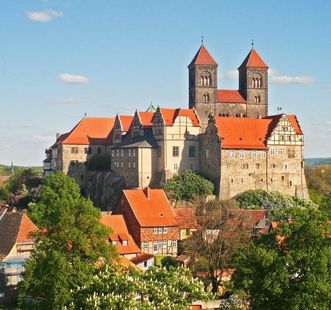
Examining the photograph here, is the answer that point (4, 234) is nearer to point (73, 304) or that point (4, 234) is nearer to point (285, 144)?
point (73, 304)

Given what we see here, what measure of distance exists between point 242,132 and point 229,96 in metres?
11.9

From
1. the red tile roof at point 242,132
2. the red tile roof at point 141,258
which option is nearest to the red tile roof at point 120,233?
the red tile roof at point 141,258

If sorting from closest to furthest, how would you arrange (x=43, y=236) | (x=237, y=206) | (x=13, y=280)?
(x=43, y=236)
(x=13, y=280)
(x=237, y=206)

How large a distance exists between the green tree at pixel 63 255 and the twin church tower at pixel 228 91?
43635 millimetres

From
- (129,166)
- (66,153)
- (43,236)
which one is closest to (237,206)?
(129,166)

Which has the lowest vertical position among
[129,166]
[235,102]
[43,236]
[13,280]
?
[13,280]

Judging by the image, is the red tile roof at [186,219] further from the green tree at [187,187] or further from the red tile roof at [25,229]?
the red tile roof at [25,229]

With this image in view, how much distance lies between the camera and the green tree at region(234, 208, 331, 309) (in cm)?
3091

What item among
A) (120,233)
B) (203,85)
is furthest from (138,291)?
(203,85)

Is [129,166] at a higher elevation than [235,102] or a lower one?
lower

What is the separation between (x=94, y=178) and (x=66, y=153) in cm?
531

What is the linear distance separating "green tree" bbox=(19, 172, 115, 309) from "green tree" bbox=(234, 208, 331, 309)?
25.1ft

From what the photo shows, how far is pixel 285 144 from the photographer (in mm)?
74312

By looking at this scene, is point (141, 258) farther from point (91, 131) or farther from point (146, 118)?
point (91, 131)
